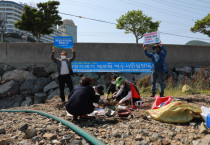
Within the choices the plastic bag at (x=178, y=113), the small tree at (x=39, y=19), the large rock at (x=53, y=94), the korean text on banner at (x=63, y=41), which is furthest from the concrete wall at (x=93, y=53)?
the small tree at (x=39, y=19)

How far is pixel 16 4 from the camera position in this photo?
119 metres

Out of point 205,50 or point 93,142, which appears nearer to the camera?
point 93,142

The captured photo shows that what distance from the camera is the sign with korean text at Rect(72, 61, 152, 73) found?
9.30 meters

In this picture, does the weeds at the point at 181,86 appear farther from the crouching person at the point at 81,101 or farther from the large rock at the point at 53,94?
the crouching person at the point at 81,101

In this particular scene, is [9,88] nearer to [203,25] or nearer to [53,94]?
[53,94]

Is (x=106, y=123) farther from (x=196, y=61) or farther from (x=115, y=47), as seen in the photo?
(x=196, y=61)

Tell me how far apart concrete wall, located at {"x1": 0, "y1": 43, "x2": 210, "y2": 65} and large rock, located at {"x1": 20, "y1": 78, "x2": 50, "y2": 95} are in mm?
1026

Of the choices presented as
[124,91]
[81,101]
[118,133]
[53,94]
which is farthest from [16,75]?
[118,133]

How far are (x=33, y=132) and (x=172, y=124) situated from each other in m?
2.45

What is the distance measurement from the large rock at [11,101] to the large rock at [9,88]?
9.2 inches

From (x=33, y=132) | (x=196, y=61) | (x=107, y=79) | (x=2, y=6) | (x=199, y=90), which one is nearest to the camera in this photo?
(x=33, y=132)

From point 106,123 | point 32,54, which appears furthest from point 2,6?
point 106,123

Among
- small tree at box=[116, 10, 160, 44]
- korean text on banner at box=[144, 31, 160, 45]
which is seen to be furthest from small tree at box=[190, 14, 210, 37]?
korean text on banner at box=[144, 31, 160, 45]

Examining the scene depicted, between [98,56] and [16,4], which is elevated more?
[16,4]
